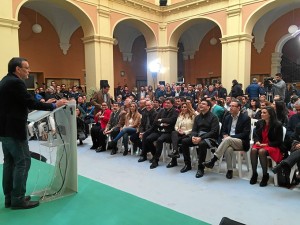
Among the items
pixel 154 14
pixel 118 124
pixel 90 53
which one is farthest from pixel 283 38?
pixel 118 124

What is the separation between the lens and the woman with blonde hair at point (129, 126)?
5.76m

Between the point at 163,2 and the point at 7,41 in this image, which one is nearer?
the point at 7,41

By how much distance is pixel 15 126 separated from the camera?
2.88 metres

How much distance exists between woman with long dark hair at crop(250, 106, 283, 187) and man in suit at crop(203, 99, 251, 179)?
0.77 feet

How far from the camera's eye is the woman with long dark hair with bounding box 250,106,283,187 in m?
3.88

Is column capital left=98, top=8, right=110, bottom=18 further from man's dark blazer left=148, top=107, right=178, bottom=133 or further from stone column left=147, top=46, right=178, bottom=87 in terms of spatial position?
man's dark blazer left=148, top=107, right=178, bottom=133

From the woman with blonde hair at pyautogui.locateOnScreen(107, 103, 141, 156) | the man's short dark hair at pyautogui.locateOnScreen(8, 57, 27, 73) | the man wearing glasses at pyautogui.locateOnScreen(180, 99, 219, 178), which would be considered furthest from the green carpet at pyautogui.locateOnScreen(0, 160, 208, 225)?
the woman with blonde hair at pyautogui.locateOnScreen(107, 103, 141, 156)

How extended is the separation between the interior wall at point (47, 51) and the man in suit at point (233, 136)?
1081cm

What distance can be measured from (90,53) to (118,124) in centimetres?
579

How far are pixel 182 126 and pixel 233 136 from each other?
1047mm

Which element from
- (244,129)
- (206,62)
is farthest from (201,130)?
(206,62)

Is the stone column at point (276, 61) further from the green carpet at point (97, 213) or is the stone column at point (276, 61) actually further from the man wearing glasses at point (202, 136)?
the green carpet at point (97, 213)

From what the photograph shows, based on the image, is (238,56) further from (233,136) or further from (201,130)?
(233,136)

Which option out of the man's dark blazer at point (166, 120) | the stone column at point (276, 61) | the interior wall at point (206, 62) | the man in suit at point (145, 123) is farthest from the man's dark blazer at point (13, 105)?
the interior wall at point (206, 62)
